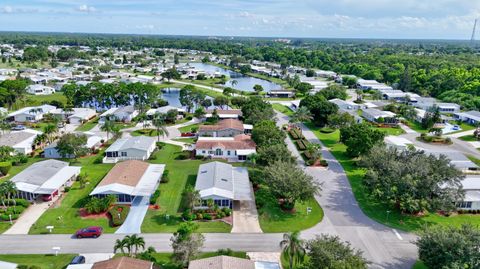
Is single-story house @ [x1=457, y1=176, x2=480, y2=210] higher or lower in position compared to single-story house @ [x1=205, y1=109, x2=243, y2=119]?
lower

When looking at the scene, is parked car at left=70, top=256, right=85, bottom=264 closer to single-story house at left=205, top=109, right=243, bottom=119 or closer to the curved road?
the curved road

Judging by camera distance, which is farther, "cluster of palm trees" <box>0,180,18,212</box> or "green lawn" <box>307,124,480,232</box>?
"cluster of palm trees" <box>0,180,18,212</box>

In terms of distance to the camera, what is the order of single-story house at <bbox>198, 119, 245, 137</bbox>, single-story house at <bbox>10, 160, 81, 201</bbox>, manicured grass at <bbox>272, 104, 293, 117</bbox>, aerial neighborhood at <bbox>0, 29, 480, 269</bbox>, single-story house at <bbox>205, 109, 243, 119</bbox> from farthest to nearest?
1. manicured grass at <bbox>272, 104, 293, 117</bbox>
2. single-story house at <bbox>205, 109, 243, 119</bbox>
3. single-story house at <bbox>198, 119, 245, 137</bbox>
4. single-story house at <bbox>10, 160, 81, 201</bbox>
5. aerial neighborhood at <bbox>0, 29, 480, 269</bbox>

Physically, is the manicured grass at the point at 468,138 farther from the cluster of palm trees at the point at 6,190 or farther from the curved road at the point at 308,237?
the cluster of palm trees at the point at 6,190

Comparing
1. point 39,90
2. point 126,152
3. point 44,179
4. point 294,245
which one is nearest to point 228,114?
point 126,152

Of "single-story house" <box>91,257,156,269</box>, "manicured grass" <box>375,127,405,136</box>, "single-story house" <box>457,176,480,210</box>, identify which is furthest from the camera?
"manicured grass" <box>375,127,405,136</box>

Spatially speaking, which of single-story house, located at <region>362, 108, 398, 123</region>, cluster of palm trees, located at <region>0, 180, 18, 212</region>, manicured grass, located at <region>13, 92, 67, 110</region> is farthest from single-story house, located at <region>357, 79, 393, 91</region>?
cluster of palm trees, located at <region>0, 180, 18, 212</region>
